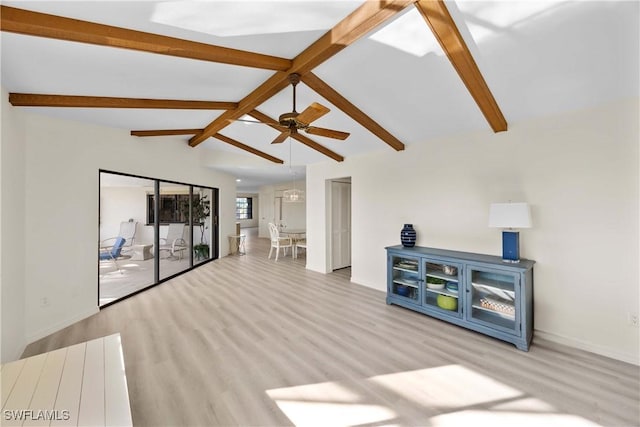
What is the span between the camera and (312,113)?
248 centimetres

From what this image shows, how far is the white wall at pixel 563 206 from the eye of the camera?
8.02 feet

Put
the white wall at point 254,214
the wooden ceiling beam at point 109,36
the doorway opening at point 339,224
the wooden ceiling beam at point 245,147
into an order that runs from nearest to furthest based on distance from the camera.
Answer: the wooden ceiling beam at point 109,36, the wooden ceiling beam at point 245,147, the doorway opening at point 339,224, the white wall at point 254,214

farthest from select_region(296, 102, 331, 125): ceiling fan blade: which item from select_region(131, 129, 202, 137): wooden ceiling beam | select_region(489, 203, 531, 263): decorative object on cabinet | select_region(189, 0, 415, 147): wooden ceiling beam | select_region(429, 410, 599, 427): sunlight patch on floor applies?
select_region(131, 129, 202, 137): wooden ceiling beam

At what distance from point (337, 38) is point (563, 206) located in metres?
2.88

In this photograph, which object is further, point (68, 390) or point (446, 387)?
point (446, 387)

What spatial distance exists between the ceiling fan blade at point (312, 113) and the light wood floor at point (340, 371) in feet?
7.74

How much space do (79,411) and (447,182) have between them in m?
4.17

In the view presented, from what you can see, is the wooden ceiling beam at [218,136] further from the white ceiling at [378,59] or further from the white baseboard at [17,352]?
the white baseboard at [17,352]

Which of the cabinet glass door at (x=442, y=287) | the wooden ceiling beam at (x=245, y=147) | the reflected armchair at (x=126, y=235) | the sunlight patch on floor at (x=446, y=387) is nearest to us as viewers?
the sunlight patch on floor at (x=446, y=387)

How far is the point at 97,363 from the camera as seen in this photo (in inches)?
69.5

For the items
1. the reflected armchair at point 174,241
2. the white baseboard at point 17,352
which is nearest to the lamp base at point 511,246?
the white baseboard at point 17,352

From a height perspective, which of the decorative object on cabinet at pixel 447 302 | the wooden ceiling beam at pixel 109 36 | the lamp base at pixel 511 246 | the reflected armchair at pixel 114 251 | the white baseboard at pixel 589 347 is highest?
the wooden ceiling beam at pixel 109 36

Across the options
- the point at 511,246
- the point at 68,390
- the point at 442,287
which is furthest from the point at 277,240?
the point at 68,390

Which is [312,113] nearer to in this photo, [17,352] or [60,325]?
[17,352]
